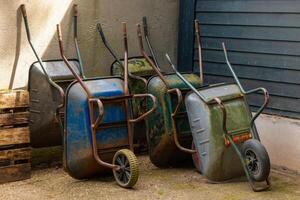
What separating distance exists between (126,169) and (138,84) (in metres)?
1.28

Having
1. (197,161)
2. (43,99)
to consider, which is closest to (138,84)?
(43,99)

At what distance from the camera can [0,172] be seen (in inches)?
173

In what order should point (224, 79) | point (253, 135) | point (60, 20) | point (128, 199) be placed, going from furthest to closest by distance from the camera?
point (224, 79)
point (60, 20)
point (253, 135)
point (128, 199)

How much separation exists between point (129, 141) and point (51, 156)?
3.85 feet

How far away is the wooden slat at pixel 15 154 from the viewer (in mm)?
4402

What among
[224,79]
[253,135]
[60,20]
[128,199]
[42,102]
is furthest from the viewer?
[224,79]

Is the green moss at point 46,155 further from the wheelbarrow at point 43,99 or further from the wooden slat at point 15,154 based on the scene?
the wooden slat at point 15,154

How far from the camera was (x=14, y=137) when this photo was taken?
4457mm

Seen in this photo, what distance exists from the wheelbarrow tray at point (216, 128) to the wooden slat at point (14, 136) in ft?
4.83

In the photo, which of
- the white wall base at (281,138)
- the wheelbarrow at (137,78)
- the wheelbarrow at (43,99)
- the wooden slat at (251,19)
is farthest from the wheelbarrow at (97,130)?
the wooden slat at (251,19)

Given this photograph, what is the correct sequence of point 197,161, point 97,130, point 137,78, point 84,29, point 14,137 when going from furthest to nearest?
point 84,29 → point 137,78 → point 197,161 → point 14,137 → point 97,130

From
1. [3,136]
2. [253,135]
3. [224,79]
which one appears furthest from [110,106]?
[224,79]

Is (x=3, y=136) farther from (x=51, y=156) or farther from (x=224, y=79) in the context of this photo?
(x=224, y=79)

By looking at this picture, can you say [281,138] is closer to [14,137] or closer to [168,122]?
[168,122]
